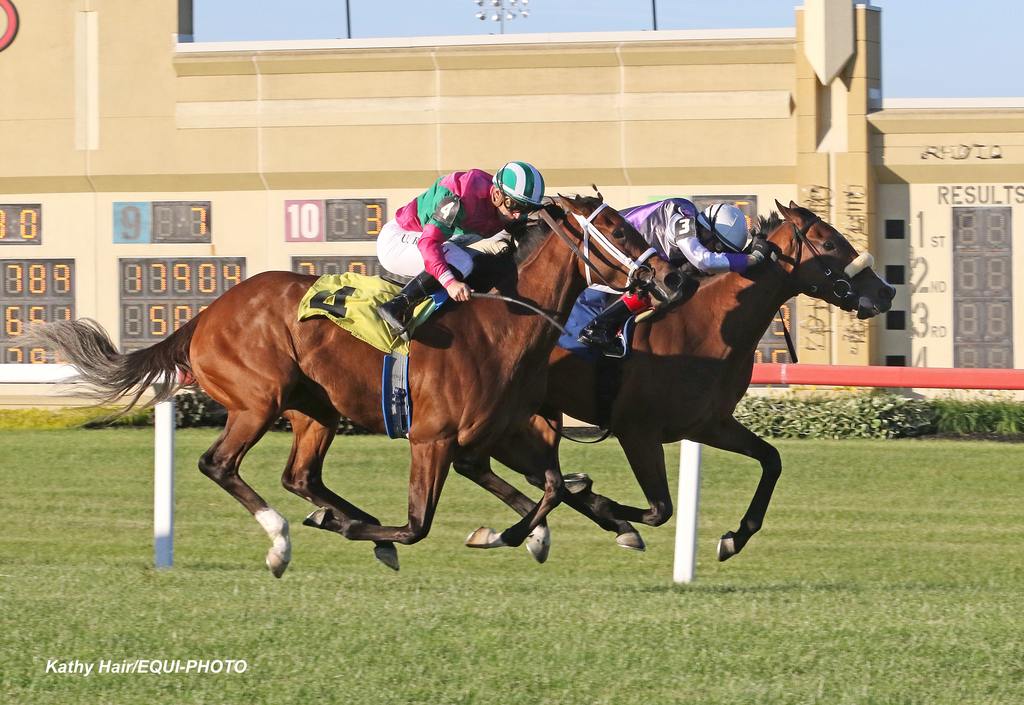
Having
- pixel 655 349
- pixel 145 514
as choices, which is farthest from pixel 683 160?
pixel 655 349

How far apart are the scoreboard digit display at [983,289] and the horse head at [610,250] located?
411 inches

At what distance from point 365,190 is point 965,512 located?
7697 millimetres

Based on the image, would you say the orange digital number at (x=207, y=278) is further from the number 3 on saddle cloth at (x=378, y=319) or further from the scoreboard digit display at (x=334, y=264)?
the number 3 on saddle cloth at (x=378, y=319)

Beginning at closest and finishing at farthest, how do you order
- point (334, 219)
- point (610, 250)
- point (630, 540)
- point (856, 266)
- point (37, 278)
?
point (610, 250), point (630, 540), point (856, 266), point (334, 219), point (37, 278)

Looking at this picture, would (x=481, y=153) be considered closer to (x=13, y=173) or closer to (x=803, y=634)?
(x=13, y=173)

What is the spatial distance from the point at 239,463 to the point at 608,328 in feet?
6.11

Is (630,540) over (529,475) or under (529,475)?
under

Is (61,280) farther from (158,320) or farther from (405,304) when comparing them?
(405,304)

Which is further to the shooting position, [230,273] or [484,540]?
[230,273]

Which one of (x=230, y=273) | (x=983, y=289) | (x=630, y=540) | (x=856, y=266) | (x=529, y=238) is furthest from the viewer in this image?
(x=230, y=273)

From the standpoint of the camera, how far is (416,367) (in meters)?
6.77

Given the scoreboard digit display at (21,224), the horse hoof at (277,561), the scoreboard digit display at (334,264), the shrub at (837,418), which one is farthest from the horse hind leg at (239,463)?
the scoreboard digit display at (21,224)

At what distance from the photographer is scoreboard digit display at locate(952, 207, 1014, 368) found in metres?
16.3

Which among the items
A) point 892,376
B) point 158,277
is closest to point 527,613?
point 892,376
